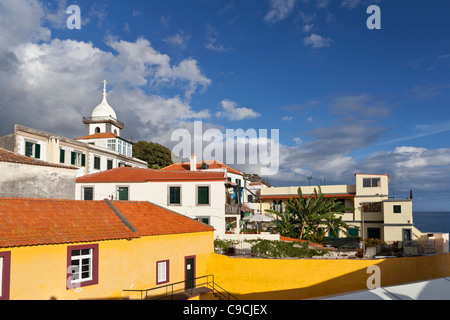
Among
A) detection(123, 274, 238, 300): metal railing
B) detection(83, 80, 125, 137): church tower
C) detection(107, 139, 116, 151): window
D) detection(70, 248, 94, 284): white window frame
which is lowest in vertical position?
detection(123, 274, 238, 300): metal railing

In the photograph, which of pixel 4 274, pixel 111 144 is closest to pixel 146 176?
pixel 4 274

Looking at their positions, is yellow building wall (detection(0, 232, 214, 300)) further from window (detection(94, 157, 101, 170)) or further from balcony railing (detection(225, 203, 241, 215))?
window (detection(94, 157, 101, 170))

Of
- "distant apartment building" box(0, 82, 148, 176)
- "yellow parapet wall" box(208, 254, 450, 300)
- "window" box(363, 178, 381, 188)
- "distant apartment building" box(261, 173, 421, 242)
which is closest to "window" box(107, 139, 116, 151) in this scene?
"distant apartment building" box(0, 82, 148, 176)

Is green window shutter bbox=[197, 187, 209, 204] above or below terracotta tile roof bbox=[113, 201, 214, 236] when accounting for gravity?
above

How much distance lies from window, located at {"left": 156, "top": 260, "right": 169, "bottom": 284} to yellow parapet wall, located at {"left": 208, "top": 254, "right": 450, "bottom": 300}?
3.60 metres

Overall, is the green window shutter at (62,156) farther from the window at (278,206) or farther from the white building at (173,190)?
the window at (278,206)

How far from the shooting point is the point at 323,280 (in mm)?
19312

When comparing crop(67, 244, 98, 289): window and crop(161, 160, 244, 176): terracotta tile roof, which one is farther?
crop(161, 160, 244, 176): terracotta tile roof

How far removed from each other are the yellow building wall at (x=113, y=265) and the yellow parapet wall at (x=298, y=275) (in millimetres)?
1917

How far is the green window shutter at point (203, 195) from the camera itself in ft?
94.4

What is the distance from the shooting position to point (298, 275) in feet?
64.1

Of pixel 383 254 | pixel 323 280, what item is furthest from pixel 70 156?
pixel 383 254

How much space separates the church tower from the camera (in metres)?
57.0

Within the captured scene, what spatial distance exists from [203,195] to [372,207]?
21295 millimetres
